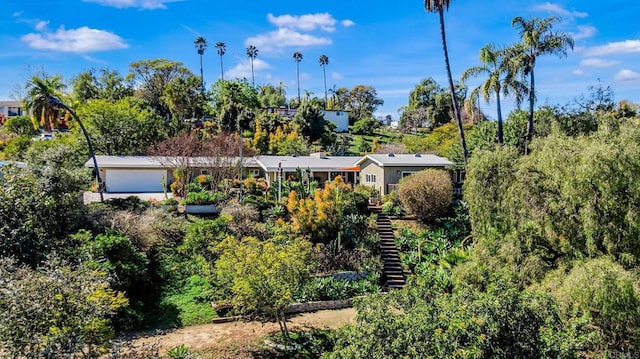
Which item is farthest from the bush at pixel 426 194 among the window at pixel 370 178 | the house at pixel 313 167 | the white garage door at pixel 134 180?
the white garage door at pixel 134 180

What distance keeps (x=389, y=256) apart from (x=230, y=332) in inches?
435

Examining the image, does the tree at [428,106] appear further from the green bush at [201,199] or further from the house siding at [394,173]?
the green bush at [201,199]

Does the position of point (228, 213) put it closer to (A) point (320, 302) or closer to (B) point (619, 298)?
(A) point (320, 302)

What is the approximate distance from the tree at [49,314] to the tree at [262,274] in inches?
182

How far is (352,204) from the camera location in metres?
26.6

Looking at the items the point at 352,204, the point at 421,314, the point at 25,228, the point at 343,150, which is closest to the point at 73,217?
the point at 25,228

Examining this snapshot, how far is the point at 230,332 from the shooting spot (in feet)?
50.8

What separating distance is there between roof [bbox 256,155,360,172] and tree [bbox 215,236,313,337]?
20000mm

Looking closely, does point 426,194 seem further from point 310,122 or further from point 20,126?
point 20,126

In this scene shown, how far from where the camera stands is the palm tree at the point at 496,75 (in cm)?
2861

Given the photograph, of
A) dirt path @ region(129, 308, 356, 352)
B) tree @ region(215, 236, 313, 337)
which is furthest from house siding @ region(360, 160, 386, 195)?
tree @ region(215, 236, 313, 337)

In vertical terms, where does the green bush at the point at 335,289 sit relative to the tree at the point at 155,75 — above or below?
below

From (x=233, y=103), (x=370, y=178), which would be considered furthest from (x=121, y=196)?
(x=233, y=103)

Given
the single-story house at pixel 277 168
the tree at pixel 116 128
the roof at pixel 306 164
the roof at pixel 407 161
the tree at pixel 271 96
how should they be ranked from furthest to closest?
the tree at pixel 271 96 → the tree at pixel 116 128 → the roof at pixel 306 164 → the single-story house at pixel 277 168 → the roof at pixel 407 161
